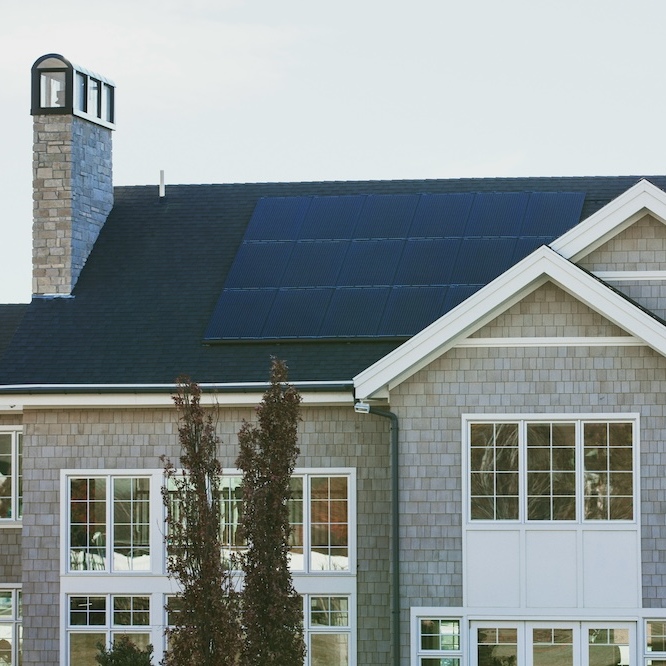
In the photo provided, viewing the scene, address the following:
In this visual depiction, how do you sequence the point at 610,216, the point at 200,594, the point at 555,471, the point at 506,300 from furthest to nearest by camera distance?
the point at 610,216, the point at 555,471, the point at 506,300, the point at 200,594

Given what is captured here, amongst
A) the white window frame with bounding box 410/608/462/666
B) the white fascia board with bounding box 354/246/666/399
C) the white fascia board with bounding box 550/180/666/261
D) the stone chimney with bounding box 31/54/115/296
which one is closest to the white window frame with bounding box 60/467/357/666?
the white window frame with bounding box 410/608/462/666

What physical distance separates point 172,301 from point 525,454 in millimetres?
6640

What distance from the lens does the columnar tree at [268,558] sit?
47.8 ft

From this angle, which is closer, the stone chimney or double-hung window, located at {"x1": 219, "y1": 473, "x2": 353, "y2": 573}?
double-hung window, located at {"x1": 219, "y1": 473, "x2": 353, "y2": 573}

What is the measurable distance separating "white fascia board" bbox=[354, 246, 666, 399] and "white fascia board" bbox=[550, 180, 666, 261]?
740 mm

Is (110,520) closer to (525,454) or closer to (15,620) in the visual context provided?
(15,620)

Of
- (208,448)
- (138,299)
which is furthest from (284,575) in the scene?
(138,299)

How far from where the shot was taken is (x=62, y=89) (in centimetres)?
2252

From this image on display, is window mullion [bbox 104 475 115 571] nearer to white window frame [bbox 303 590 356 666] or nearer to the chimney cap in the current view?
white window frame [bbox 303 590 356 666]

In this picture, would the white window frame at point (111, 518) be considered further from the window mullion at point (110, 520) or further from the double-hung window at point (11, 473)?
the double-hung window at point (11, 473)

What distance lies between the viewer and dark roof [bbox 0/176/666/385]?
767 inches

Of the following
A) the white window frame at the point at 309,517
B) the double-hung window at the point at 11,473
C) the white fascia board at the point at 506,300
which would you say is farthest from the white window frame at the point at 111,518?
the white fascia board at the point at 506,300

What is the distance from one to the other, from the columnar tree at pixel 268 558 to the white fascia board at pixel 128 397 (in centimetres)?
373

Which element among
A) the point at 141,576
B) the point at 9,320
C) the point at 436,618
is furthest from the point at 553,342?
the point at 9,320
